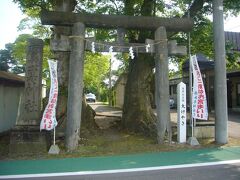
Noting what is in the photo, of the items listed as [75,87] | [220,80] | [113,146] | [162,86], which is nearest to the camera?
[75,87]

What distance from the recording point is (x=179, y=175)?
6.66m

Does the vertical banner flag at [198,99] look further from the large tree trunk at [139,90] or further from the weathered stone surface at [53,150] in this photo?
the weathered stone surface at [53,150]

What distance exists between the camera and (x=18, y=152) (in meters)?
8.95

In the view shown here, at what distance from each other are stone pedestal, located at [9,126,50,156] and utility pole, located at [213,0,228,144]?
6128 mm

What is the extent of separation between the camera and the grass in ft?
29.1

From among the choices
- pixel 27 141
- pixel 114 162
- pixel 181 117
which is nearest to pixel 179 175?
pixel 114 162

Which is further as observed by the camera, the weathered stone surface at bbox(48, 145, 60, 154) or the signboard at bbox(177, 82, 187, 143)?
the signboard at bbox(177, 82, 187, 143)

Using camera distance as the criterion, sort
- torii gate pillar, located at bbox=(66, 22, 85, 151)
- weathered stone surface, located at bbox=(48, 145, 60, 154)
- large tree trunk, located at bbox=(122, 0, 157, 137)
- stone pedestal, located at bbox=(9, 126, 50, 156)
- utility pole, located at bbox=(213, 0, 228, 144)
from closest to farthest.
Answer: weathered stone surface, located at bbox=(48, 145, 60, 154), stone pedestal, located at bbox=(9, 126, 50, 156), torii gate pillar, located at bbox=(66, 22, 85, 151), utility pole, located at bbox=(213, 0, 228, 144), large tree trunk, located at bbox=(122, 0, 157, 137)

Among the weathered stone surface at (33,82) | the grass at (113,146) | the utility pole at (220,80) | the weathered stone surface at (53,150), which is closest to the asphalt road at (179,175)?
the grass at (113,146)

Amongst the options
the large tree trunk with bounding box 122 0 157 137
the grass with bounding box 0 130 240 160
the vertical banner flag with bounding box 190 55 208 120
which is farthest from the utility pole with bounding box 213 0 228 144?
the large tree trunk with bounding box 122 0 157 137

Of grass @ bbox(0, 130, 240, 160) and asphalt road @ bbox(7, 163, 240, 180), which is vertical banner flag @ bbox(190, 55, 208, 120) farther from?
asphalt road @ bbox(7, 163, 240, 180)

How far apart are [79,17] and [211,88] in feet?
60.1

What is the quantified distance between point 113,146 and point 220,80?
4.54m

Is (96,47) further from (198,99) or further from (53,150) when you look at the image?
(198,99)
